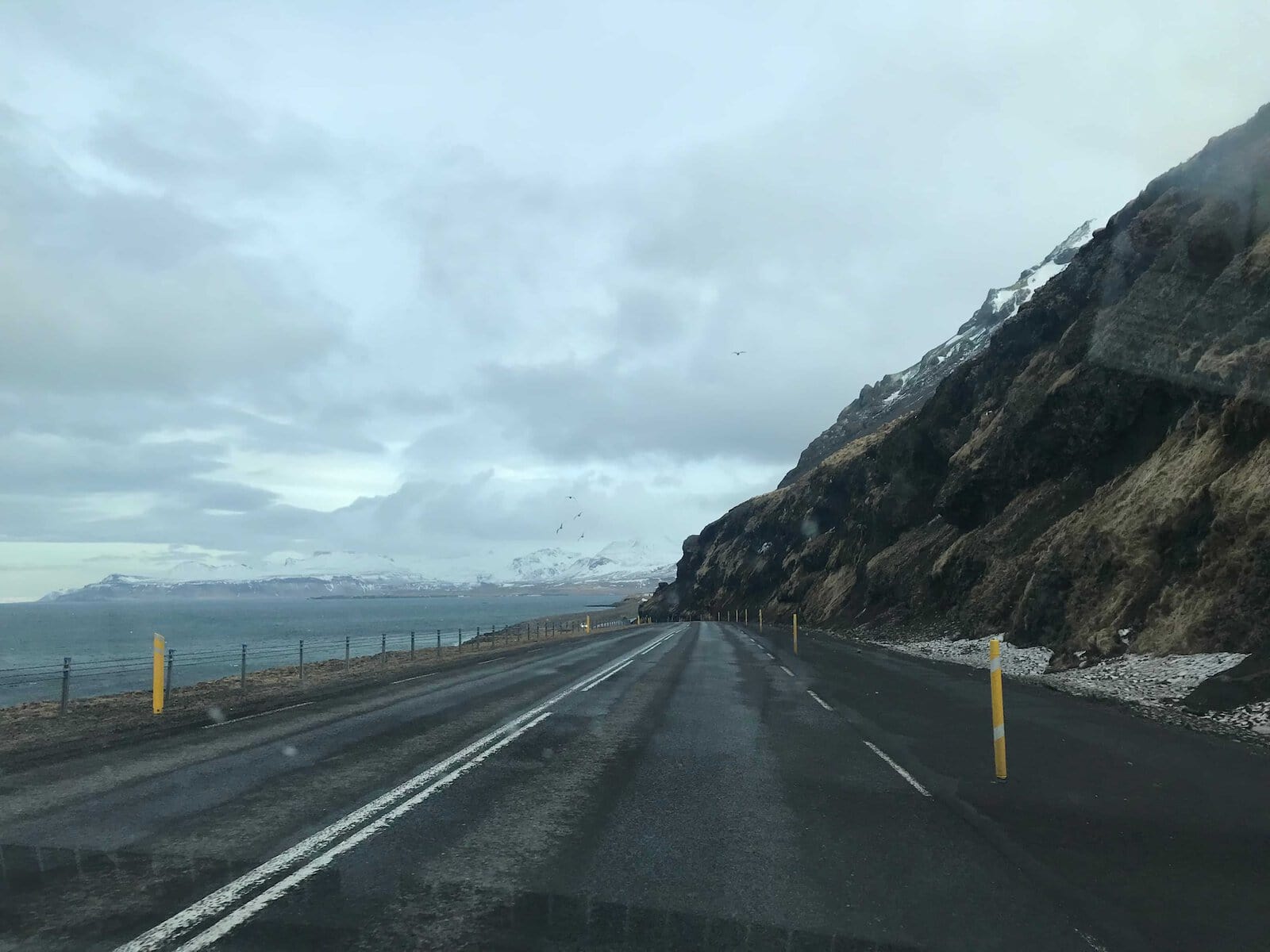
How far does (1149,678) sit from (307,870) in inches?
588

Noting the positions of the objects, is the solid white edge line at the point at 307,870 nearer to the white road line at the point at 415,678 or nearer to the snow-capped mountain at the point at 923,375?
the white road line at the point at 415,678

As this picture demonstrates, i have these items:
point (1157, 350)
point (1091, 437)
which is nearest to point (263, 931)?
point (1157, 350)

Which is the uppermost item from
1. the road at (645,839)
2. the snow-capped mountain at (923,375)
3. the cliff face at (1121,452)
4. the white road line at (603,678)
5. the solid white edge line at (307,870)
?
the snow-capped mountain at (923,375)

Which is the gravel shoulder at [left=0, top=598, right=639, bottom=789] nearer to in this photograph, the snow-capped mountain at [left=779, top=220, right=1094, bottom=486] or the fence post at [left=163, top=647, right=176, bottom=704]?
the fence post at [left=163, top=647, right=176, bottom=704]

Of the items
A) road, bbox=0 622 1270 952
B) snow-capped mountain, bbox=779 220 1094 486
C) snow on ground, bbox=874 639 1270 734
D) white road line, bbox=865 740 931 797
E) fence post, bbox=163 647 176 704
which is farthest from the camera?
snow-capped mountain, bbox=779 220 1094 486

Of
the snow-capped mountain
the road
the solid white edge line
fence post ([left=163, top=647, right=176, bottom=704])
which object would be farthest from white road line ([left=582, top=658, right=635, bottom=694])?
the snow-capped mountain

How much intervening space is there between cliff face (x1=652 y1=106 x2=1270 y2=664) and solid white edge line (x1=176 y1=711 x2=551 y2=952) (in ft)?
44.8

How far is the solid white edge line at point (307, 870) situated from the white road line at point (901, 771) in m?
4.53

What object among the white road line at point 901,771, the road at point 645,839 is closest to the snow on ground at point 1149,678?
the road at point 645,839

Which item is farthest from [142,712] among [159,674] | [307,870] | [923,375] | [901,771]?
[923,375]

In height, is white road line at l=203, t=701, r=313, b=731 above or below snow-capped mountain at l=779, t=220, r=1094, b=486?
below

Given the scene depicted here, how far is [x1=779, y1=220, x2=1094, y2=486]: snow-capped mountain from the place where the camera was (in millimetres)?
109250

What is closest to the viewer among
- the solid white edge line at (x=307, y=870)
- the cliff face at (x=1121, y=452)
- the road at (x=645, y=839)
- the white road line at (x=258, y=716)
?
the solid white edge line at (x=307, y=870)

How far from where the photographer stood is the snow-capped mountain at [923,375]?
109250 mm
